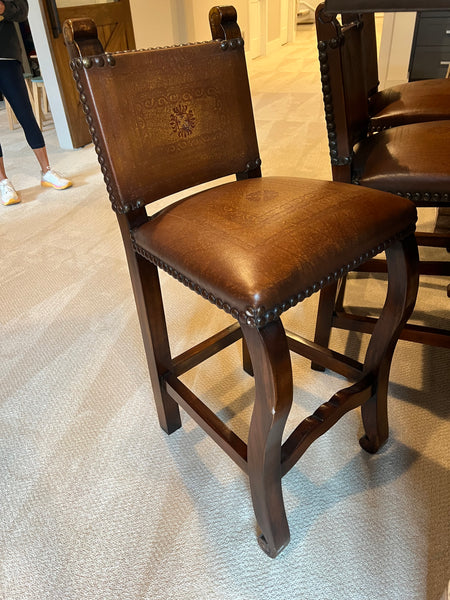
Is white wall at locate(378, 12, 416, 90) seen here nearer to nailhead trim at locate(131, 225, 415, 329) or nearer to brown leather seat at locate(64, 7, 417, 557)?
brown leather seat at locate(64, 7, 417, 557)

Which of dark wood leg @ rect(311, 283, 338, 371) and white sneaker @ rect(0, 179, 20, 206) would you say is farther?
white sneaker @ rect(0, 179, 20, 206)

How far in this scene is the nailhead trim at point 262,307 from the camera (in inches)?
24.4

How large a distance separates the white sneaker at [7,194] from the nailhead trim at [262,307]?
2.04 meters

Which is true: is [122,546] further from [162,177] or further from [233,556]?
[162,177]

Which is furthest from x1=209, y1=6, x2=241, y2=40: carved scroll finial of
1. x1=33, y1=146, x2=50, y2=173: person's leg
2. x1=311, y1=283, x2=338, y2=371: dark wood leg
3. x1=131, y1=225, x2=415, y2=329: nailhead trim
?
x1=33, y1=146, x2=50, y2=173: person's leg

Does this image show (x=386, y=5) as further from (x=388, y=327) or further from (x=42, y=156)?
(x=42, y=156)

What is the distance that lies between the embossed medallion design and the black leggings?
202cm

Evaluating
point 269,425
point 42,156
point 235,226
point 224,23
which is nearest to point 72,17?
point 42,156

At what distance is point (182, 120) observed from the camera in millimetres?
848

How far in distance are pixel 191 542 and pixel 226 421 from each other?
0.33 m

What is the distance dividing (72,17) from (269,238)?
10.9 ft

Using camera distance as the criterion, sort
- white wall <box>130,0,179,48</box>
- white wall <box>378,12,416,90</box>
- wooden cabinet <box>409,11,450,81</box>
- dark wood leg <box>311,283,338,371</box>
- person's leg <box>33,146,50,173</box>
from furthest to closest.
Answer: white wall <box>130,0,179,48</box>, white wall <box>378,12,416,90</box>, wooden cabinet <box>409,11,450,81</box>, person's leg <box>33,146,50,173</box>, dark wood leg <box>311,283,338,371</box>

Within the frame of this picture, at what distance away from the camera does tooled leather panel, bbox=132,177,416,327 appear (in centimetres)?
64

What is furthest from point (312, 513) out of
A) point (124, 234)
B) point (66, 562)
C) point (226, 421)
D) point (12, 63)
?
point (12, 63)
